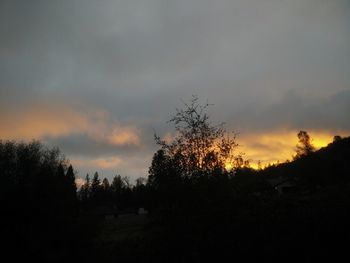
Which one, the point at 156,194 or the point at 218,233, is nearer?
the point at 218,233

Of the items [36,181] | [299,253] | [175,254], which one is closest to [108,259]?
[175,254]

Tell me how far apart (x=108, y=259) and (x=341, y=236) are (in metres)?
9.53

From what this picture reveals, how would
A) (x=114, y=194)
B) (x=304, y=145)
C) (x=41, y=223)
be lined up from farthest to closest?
(x=114, y=194) < (x=304, y=145) < (x=41, y=223)

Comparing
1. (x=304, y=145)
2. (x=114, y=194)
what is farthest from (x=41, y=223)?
(x=114, y=194)

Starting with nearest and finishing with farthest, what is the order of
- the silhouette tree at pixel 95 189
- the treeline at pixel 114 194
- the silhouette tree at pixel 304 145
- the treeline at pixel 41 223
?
the treeline at pixel 41 223, the silhouette tree at pixel 304 145, the treeline at pixel 114 194, the silhouette tree at pixel 95 189

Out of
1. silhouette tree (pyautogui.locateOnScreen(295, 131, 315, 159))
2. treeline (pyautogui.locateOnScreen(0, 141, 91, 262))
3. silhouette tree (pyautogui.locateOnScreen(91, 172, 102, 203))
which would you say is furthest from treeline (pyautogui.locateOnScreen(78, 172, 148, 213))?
treeline (pyautogui.locateOnScreen(0, 141, 91, 262))

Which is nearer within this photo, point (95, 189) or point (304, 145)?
point (304, 145)

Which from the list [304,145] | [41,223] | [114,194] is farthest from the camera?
[114,194]

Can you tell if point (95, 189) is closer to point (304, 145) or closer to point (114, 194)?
point (114, 194)

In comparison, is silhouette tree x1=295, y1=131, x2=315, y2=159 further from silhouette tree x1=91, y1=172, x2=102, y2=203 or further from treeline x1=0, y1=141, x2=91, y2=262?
silhouette tree x1=91, y1=172, x2=102, y2=203

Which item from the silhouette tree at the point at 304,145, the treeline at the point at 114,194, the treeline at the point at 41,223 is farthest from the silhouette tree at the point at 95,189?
the treeline at the point at 41,223

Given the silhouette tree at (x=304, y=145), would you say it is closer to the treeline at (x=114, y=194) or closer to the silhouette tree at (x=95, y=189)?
the treeline at (x=114, y=194)

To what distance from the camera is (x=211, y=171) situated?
44.0ft

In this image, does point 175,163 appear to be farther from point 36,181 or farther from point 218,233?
point 36,181
